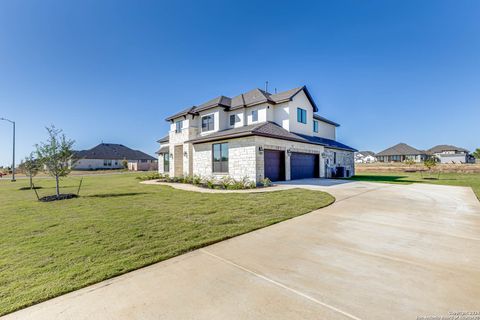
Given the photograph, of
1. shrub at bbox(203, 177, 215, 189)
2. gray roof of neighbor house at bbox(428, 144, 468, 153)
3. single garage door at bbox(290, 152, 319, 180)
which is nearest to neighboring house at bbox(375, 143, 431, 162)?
gray roof of neighbor house at bbox(428, 144, 468, 153)

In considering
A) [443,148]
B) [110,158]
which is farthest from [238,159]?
[443,148]

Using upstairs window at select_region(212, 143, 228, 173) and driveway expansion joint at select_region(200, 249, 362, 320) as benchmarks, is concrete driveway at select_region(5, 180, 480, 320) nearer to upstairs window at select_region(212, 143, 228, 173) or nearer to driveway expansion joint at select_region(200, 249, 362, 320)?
driveway expansion joint at select_region(200, 249, 362, 320)

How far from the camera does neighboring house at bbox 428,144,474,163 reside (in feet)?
194

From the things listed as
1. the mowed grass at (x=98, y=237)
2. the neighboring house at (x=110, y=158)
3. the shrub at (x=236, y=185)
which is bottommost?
the mowed grass at (x=98, y=237)

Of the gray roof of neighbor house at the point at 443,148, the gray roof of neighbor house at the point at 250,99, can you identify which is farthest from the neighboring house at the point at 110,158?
the gray roof of neighbor house at the point at 443,148

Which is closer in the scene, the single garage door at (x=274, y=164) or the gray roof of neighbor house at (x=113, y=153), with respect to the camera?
the single garage door at (x=274, y=164)

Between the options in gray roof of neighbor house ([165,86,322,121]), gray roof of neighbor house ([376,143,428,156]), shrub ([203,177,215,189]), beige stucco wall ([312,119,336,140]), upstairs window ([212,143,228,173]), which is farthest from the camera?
gray roof of neighbor house ([376,143,428,156])

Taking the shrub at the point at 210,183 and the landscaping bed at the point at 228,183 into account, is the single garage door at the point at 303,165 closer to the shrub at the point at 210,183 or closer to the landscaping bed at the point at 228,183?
the landscaping bed at the point at 228,183

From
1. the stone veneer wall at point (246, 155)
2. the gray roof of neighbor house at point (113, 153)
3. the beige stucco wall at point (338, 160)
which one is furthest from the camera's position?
the gray roof of neighbor house at point (113, 153)

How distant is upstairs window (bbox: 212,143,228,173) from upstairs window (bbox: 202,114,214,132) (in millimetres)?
3861

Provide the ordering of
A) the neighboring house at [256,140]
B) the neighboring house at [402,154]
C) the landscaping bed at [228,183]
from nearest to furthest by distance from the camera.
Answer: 1. the landscaping bed at [228,183]
2. the neighboring house at [256,140]
3. the neighboring house at [402,154]

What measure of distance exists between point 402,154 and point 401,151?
1.22 m

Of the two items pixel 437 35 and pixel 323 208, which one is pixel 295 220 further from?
pixel 437 35

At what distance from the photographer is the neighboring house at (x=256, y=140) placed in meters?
14.5
